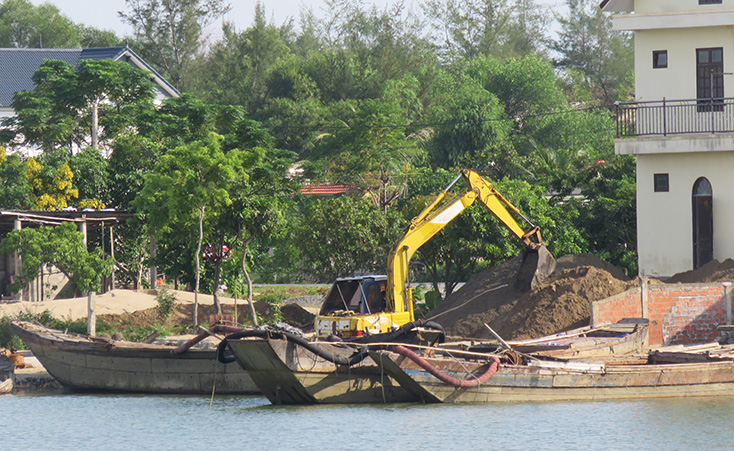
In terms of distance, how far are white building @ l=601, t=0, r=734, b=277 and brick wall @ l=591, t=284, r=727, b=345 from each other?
3.95 m

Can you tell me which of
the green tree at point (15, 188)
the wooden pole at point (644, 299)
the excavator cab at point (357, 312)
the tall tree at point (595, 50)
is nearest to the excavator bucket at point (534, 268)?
the wooden pole at point (644, 299)

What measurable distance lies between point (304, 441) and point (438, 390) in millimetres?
3556

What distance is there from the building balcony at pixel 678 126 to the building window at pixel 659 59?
1.13m

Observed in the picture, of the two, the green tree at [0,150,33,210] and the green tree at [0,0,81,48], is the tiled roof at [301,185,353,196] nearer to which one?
the green tree at [0,150,33,210]

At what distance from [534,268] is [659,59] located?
298 inches

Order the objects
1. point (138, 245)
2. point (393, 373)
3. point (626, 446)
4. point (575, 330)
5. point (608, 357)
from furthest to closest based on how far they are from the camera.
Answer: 1. point (138, 245)
2. point (575, 330)
3. point (608, 357)
4. point (393, 373)
5. point (626, 446)

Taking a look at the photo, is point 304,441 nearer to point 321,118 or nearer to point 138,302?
point 138,302

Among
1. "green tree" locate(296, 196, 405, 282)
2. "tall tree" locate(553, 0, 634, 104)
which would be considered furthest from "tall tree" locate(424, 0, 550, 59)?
"green tree" locate(296, 196, 405, 282)

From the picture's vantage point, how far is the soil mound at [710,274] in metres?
27.0

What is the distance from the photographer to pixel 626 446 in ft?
56.4

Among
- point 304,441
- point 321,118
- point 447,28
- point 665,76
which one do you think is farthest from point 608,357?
point 447,28

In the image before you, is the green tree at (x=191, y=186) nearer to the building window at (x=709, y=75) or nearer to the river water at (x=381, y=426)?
the river water at (x=381, y=426)

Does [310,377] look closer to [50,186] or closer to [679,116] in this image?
[679,116]

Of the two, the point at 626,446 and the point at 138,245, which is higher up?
the point at 138,245
